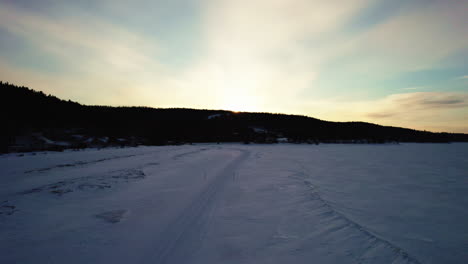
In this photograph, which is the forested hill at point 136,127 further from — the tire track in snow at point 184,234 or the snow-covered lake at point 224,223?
the tire track in snow at point 184,234

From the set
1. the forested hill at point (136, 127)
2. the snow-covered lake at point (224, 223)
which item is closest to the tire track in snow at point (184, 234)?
the snow-covered lake at point (224, 223)

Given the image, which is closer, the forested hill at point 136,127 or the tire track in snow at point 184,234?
the tire track in snow at point 184,234

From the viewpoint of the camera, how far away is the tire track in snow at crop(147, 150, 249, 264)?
323 centimetres

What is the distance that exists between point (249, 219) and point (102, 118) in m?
49.4

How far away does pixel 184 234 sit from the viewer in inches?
157

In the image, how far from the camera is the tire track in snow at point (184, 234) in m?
3.23

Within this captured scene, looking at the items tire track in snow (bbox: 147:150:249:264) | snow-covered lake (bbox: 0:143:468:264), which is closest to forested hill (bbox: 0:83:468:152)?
snow-covered lake (bbox: 0:143:468:264)

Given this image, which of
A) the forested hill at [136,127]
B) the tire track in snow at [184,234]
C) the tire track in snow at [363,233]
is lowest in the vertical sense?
the tire track in snow at [184,234]

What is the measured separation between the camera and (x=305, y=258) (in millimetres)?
3273

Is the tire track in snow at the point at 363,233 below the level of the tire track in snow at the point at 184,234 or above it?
above

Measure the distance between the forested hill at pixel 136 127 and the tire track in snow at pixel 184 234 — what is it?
76.1ft

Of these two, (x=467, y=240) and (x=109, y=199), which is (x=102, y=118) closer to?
(x=109, y=199)

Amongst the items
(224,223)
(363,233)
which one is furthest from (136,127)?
(363,233)

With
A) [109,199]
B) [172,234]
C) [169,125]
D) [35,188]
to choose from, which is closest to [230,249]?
[172,234]
